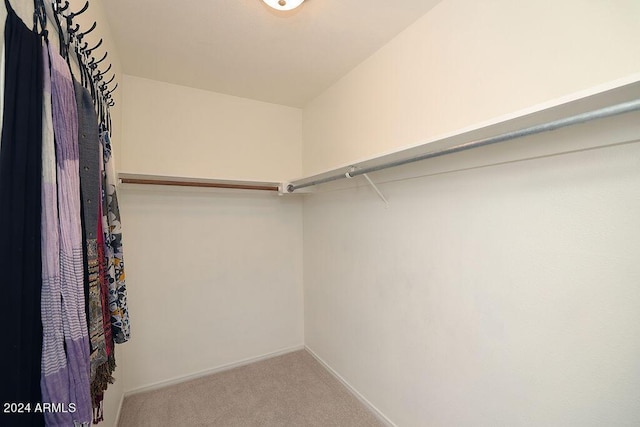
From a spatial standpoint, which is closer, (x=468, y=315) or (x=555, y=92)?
(x=555, y=92)

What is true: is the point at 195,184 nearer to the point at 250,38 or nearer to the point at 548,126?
the point at 250,38

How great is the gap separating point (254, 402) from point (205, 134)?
2.24 meters

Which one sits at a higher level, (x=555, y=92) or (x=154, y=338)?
(x=555, y=92)

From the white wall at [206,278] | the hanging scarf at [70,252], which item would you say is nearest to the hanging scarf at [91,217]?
the hanging scarf at [70,252]

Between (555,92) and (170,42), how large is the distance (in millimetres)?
2124

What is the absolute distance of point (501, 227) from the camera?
1.17 meters

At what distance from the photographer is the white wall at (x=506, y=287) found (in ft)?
2.87

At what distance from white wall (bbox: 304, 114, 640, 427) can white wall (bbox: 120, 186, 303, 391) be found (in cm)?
100

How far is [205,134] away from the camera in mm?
2377

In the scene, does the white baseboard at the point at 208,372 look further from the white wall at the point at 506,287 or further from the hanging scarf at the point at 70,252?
the hanging scarf at the point at 70,252

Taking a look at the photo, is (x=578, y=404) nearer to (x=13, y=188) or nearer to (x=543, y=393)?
(x=543, y=393)

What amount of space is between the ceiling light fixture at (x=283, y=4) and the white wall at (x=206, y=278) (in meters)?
1.55

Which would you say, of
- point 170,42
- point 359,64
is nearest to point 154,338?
point 170,42

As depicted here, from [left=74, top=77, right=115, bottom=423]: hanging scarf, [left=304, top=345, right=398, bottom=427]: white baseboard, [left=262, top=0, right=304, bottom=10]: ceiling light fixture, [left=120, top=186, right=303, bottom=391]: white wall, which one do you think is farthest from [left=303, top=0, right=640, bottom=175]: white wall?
[left=304, top=345, right=398, bottom=427]: white baseboard
